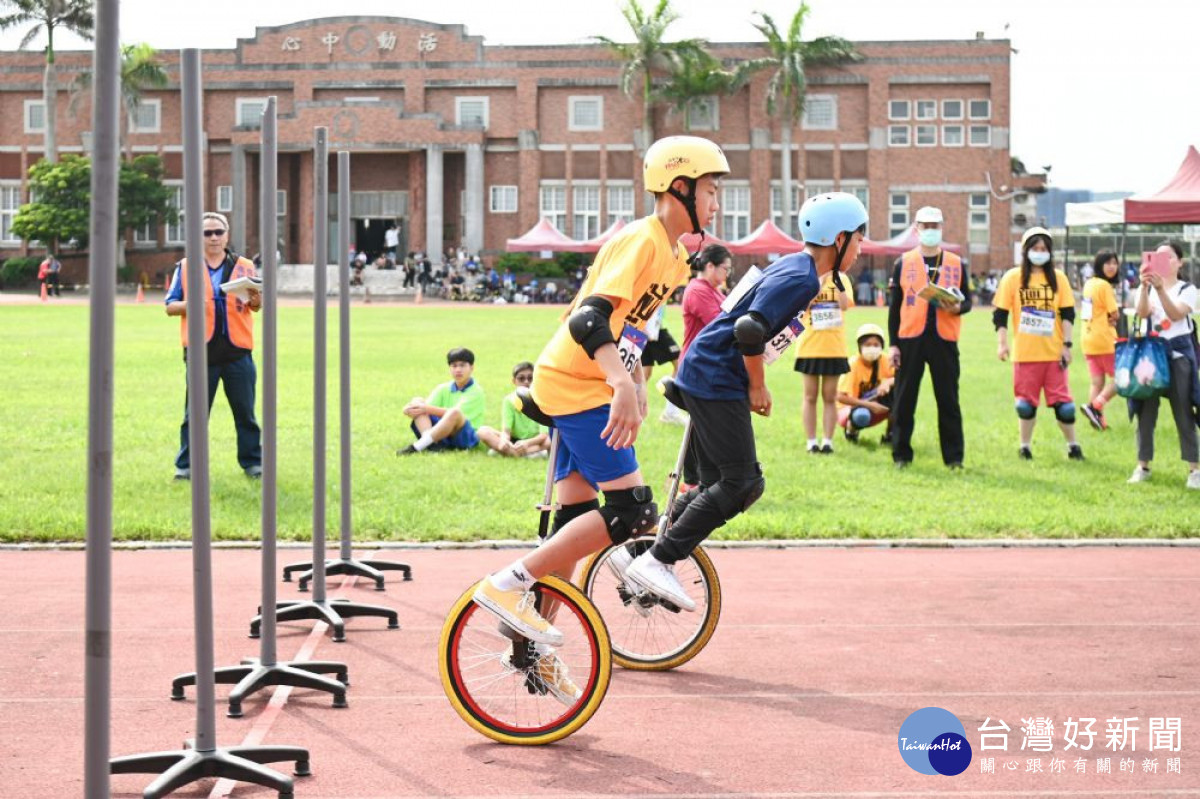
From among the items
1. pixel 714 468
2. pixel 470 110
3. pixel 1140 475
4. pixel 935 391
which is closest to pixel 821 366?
pixel 935 391

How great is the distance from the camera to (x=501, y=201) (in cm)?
7438

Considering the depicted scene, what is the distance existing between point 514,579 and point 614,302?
1071 mm

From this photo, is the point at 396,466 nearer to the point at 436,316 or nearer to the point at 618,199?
the point at 436,316

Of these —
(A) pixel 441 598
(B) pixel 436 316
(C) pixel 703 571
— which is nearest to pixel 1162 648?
(C) pixel 703 571

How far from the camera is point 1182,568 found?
967 cm

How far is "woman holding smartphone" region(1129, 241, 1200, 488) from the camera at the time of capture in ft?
43.2

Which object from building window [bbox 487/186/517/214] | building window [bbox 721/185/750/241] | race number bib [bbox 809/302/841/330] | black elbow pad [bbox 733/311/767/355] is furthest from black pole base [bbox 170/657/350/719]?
building window [bbox 487/186/517/214]

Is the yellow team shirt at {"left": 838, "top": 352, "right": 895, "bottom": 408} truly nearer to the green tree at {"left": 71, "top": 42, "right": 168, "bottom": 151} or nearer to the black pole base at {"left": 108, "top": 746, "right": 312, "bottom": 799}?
the black pole base at {"left": 108, "top": 746, "right": 312, "bottom": 799}

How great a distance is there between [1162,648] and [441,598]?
361 cm

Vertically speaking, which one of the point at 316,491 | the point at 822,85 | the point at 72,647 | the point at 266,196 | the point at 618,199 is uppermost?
the point at 822,85

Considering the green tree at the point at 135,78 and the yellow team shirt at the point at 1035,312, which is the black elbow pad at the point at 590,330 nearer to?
the yellow team shirt at the point at 1035,312

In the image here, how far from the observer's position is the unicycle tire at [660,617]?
274 inches

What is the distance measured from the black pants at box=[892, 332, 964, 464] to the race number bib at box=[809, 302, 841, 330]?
113cm

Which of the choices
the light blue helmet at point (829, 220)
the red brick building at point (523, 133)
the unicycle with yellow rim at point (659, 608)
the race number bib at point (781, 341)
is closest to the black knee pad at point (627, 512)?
the unicycle with yellow rim at point (659, 608)
